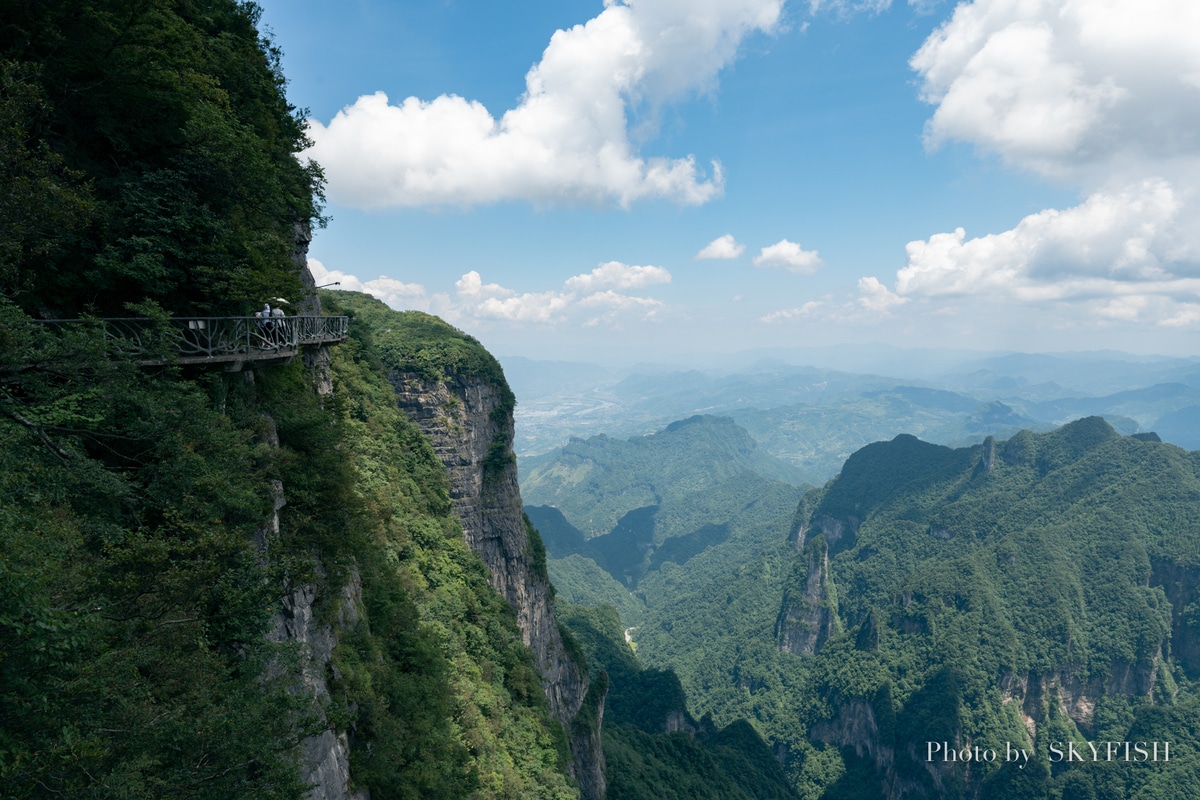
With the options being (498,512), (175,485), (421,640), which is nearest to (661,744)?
(498,512)

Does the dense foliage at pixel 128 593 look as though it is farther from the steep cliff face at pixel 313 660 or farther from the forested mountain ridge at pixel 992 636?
the forested mountain ridge at pixel 992 636

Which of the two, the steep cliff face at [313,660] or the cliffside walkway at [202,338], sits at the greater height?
the cliffside walkway at [202,338]

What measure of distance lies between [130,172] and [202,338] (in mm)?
3985

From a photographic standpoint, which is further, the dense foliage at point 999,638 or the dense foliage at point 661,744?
the dense foliage at point 999,638

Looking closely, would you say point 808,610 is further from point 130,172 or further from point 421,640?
point 130,172

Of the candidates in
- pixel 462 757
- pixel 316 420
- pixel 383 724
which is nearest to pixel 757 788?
pixel 462 757

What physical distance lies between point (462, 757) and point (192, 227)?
18.2 metres

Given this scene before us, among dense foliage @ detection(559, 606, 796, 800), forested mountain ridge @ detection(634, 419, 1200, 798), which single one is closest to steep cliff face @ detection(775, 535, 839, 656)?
forested mountain ridge @ detection(634, 419, 1200, 798)

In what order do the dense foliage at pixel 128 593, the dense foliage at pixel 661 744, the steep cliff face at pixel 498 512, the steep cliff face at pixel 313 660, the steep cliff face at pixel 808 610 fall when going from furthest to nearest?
the steep cliff face at pixel 808 610
the dense foliage at pixel 661 744
the steep cliff face at pixel 498 512
the steep cliff face at pixel 313 660
the dense foliage at pixel 128 593

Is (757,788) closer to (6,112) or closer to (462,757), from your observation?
(462,757)

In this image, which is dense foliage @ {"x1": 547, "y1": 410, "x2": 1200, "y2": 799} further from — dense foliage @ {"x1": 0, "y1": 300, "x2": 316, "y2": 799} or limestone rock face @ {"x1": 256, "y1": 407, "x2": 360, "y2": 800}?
dense foliage @ {"x1": 0, "y1": 300, "x2": 316, "y2": 799}

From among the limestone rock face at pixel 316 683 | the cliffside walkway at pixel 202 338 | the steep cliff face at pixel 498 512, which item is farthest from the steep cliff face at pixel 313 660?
the steep cliff face at pixel 498 512

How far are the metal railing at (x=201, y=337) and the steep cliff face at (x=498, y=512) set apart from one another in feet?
80.1

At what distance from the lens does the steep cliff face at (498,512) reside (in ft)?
133
